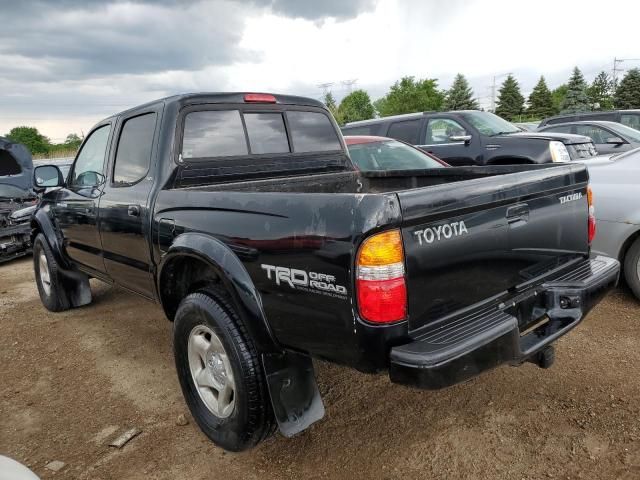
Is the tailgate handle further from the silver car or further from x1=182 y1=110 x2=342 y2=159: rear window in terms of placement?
the silver car

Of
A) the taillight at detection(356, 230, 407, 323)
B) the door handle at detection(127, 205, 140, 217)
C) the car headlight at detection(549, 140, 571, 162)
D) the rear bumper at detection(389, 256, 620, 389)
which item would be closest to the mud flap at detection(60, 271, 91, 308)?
the door handle at detection(127, 205, 140, 217)

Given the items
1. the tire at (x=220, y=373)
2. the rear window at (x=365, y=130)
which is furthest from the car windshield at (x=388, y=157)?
the tire at (x=220, y=373)

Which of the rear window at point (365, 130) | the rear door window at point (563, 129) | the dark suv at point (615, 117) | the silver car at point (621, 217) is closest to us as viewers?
the silver car at point (621, 217)

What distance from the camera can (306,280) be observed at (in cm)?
205

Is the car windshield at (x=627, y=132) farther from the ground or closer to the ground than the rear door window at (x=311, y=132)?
closer to the ground

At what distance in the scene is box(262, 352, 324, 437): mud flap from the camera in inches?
91.1

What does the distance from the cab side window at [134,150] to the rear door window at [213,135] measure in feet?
0.89

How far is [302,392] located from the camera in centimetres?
238

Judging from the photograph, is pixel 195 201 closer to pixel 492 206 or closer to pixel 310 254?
pixel 310 254

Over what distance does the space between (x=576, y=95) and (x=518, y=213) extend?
207ft

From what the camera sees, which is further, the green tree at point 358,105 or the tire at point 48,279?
the green tree at point 358,105

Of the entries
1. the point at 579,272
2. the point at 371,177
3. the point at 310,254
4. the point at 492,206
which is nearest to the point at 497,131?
the point at 371,177

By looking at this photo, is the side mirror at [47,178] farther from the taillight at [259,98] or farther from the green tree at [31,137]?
the green tree at [31,137]

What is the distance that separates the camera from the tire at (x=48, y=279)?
501 centimetres
